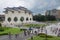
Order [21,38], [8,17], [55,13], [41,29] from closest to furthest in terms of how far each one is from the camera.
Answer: [21,38]
[41,29]
[55,13]
[8,17]

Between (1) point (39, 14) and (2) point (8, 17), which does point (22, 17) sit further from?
(1) point (39, 14)

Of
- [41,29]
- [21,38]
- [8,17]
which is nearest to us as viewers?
[21,38]

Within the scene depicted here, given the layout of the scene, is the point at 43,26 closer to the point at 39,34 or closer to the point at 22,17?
the point at 39,34

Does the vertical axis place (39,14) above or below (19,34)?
above

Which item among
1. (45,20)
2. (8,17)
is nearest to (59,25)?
(45,20)

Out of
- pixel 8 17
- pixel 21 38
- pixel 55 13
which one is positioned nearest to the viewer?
pixel 21 38

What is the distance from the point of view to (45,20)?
10.4 metres

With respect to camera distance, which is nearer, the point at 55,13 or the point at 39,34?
the point at 39,34

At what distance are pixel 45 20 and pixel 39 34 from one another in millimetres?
927

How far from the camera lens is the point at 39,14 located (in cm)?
1054

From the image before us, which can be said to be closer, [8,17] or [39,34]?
[39,34]

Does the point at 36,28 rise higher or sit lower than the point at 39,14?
lower

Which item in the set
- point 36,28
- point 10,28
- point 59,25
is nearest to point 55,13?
point 59,25

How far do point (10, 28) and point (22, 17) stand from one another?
254 cm
